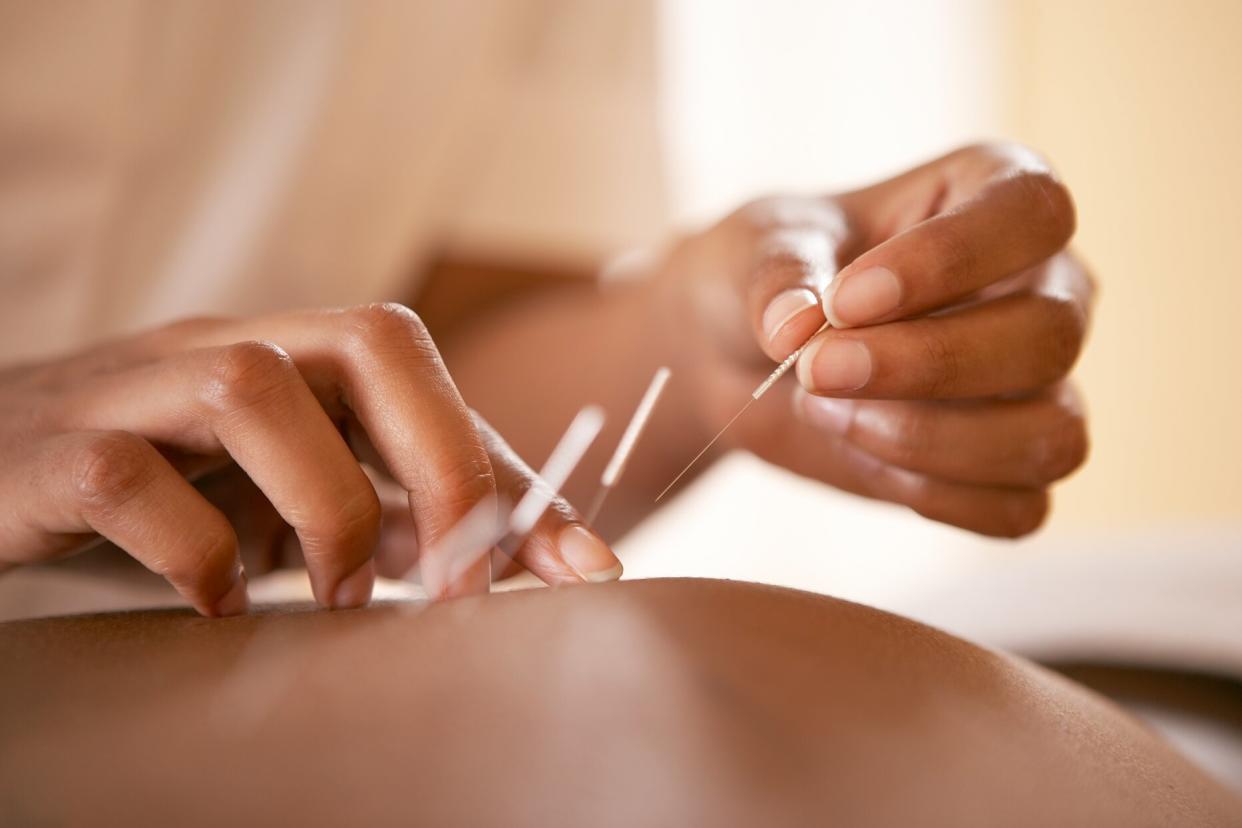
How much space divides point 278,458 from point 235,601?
A: 81 mm

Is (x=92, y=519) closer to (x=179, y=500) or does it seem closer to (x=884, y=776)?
(x=179, y=500)

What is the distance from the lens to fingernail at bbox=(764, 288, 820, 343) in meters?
0.46

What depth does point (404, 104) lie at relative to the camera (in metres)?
1.06

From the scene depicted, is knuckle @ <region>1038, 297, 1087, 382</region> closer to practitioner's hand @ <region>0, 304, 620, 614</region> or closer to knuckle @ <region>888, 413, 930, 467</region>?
knuckle @ <region>888, 413, 930, 467</region>

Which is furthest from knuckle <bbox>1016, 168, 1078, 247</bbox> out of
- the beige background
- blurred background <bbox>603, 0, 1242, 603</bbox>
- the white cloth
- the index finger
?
the beige background

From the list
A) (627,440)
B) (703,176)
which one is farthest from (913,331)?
(703,176)

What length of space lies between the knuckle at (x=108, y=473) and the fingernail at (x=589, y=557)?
7.3 inches

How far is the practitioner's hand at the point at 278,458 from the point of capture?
400 mm

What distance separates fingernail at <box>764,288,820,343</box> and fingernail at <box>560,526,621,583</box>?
0.14 m

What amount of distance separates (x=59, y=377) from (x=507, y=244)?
819mm

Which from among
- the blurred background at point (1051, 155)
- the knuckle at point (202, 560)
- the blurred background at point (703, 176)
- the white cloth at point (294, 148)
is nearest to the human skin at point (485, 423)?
the knuckle at point (202, 560)

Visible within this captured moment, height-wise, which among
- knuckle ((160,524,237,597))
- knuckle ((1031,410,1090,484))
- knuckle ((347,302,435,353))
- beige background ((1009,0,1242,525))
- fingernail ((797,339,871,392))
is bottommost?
beige background ((1009,0,1242,525))

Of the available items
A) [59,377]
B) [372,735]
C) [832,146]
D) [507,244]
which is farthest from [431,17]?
[832,146]

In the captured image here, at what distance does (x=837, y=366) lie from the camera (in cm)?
45
